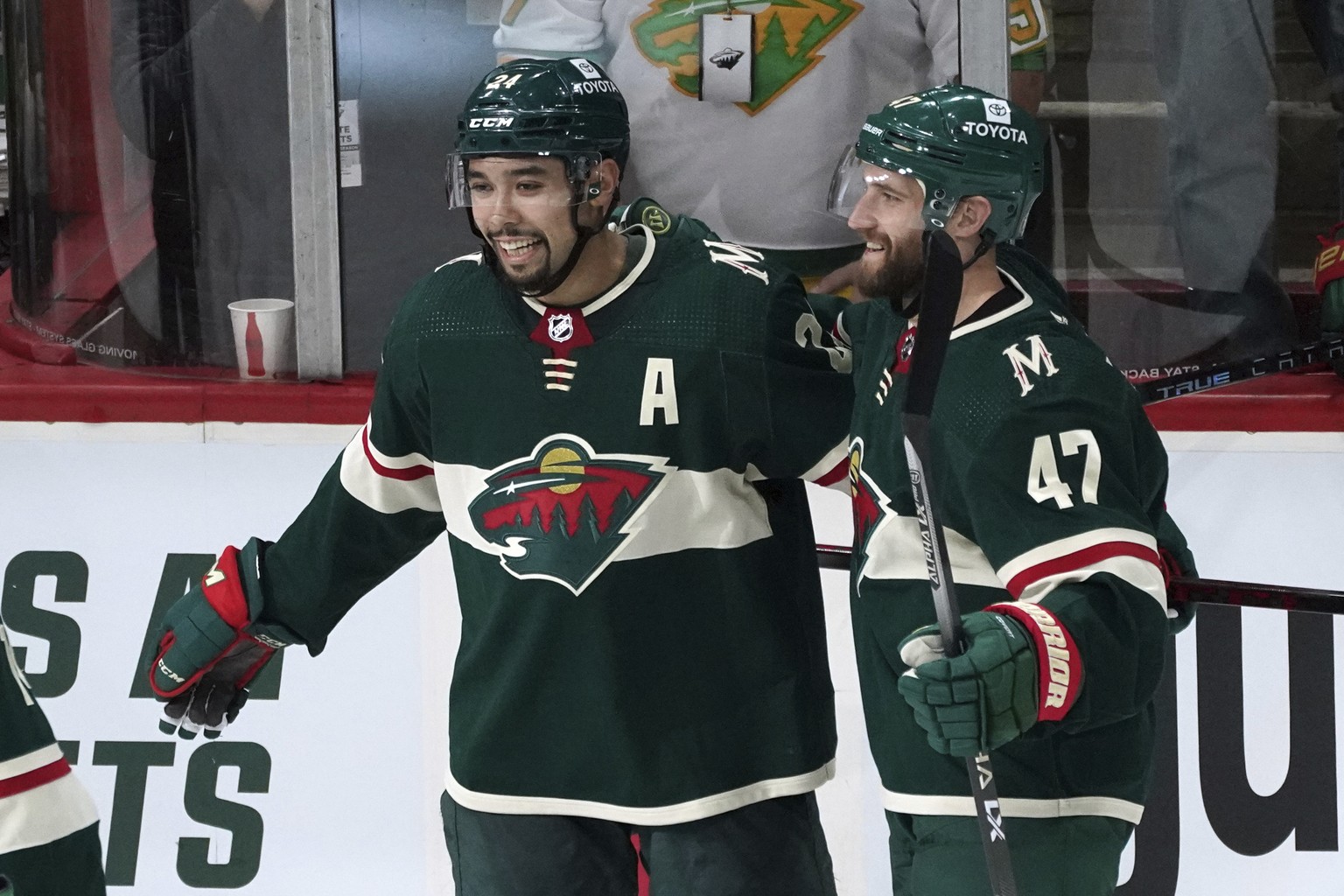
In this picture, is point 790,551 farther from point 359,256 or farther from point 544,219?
point 359,256

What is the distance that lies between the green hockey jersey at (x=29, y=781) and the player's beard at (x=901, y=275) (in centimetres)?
118

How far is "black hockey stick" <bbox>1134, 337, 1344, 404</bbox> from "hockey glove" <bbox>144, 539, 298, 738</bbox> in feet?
4.35

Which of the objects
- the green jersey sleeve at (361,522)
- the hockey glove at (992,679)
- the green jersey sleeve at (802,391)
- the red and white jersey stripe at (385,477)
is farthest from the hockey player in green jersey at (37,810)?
the hockey glove at (992,679)

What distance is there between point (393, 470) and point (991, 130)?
0.93 metres

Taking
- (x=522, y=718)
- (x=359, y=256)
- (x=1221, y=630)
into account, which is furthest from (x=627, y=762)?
(x=359, y=256)

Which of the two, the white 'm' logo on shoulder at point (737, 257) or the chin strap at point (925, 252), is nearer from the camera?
the chin strap at point (925, 252)

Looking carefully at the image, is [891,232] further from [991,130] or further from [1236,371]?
[1236,371]

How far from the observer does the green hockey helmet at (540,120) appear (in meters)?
2.34

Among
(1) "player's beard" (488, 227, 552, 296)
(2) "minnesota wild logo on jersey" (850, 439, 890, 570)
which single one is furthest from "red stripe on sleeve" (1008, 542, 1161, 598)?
(1) "player's beard" (488, 227, 552, 296)

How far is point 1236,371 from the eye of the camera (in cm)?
321

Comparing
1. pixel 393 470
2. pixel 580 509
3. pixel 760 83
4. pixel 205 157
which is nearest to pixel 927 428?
pixel 580 509

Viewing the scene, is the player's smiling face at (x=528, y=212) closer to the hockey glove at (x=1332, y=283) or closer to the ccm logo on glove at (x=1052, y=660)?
the ccm logo on glove at (x=1052, y=660)

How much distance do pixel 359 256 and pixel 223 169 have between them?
0.35m

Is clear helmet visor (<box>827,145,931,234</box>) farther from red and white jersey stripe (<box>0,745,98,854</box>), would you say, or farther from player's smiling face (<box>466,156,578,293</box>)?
red and white jersey stripe (<box>0,745,98,854</box>)
